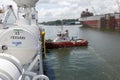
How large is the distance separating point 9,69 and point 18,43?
5759 mm

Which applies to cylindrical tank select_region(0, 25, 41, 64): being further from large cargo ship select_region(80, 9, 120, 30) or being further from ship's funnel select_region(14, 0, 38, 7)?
large cargo ship select_region(80, 9, 120, 30)

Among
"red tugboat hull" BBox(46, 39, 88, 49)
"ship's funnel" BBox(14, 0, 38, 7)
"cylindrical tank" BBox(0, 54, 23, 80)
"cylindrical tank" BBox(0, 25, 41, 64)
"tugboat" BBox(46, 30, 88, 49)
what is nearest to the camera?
"cylindrical tank" BBox(0, 54, 23, 80)

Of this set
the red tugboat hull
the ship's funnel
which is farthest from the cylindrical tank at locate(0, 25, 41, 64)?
the red tugboat hull

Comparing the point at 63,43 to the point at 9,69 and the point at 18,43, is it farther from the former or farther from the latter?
the point at 9,69

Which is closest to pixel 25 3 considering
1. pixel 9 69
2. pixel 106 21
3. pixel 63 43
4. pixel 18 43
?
pixel 18 43

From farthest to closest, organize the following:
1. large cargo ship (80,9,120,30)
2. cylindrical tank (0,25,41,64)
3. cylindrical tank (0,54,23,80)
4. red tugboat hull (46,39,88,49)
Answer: large cargo ship (80,9,120,30)
red tugboat hull (46,39,88,49)
cylindrical tank (0,25,41,64)
cylindrical tank (0,54,23,80)

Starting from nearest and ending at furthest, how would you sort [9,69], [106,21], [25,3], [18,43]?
[9,69] → [18,43] → [25,3] → [106,21]

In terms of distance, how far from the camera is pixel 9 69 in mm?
6789

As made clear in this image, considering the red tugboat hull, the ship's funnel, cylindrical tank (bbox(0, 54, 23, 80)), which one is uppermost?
the ship's funnel

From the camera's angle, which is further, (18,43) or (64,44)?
(64,44)

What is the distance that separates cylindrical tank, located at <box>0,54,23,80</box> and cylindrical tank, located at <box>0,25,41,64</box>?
16.1 ft

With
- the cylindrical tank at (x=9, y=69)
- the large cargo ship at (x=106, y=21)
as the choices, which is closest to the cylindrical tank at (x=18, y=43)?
the cylindrical tank at (x=9, y=69)

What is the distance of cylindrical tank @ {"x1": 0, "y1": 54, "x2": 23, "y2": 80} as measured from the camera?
6484 mm

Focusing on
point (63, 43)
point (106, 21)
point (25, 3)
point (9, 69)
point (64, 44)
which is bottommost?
point (64, 44)
